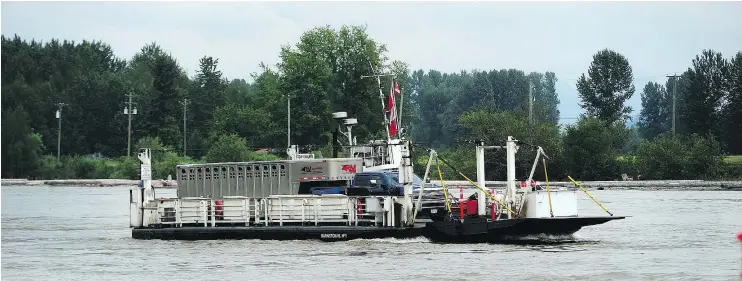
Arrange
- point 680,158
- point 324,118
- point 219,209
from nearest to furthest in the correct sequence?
point 219,209 → point 680,158 → point 324,118

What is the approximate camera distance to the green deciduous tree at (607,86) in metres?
125

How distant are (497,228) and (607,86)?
3622 inches

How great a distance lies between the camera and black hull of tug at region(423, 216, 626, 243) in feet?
117

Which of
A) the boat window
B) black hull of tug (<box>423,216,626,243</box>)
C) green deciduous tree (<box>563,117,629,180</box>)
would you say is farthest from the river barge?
green deciduous tree (<box>563,117,629,180</box>)

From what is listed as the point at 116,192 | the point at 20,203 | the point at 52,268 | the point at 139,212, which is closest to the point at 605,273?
the point at 52,268

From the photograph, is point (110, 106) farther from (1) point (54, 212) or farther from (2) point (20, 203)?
(1) point (54, 212)

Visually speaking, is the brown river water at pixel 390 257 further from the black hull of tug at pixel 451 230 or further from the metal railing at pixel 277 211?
the metal railing at pixel 277 211

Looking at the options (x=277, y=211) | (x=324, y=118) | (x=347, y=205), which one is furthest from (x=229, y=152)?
(x=347, y=205)

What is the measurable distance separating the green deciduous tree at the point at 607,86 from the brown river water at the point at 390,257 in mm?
75435

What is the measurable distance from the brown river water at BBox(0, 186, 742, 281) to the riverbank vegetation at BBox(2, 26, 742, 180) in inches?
731

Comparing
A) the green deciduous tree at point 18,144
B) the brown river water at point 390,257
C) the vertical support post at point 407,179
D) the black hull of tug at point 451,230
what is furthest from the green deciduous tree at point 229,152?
the vertical support post at point 407,179

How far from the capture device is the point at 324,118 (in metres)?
116

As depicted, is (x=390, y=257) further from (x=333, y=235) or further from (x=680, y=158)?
(x=680, y=158)

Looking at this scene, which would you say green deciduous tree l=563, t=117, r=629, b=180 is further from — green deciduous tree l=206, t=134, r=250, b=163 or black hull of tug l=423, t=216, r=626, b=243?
black hull of tug l=423, t=216, r=626, b=243
